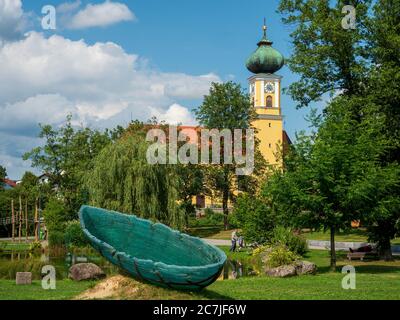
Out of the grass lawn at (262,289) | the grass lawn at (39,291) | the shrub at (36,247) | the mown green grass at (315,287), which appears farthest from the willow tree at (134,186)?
the mown green grass at (315,287)

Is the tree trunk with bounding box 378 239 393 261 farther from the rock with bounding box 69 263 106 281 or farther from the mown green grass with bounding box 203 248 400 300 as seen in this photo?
the rock with bounding box 69 263 106 281

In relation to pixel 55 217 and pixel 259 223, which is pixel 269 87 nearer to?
pixel 55 217

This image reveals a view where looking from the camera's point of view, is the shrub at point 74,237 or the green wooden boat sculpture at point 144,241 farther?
the shrub at point 74,237

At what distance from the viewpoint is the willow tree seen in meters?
31.0

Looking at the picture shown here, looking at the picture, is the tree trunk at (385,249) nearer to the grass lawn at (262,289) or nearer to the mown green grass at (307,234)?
the grass lawn at (262,289)

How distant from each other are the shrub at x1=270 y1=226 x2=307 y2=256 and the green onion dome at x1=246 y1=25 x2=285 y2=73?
59.3m

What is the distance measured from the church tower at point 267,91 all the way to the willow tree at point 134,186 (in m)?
52.8

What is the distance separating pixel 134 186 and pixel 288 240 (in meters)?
8.81

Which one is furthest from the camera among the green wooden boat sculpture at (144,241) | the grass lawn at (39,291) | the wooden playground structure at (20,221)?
the wooden playground structure at (20,221)

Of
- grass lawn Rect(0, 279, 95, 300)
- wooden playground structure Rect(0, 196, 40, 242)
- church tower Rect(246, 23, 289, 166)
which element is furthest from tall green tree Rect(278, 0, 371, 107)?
church tower Rect(246, 23, 289, 166)

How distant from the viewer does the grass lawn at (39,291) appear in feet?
51.1

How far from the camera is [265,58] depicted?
3329 inches

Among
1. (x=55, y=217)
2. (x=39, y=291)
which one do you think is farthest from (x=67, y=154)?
(x=39, y=291)

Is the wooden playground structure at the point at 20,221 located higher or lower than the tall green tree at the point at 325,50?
lower
